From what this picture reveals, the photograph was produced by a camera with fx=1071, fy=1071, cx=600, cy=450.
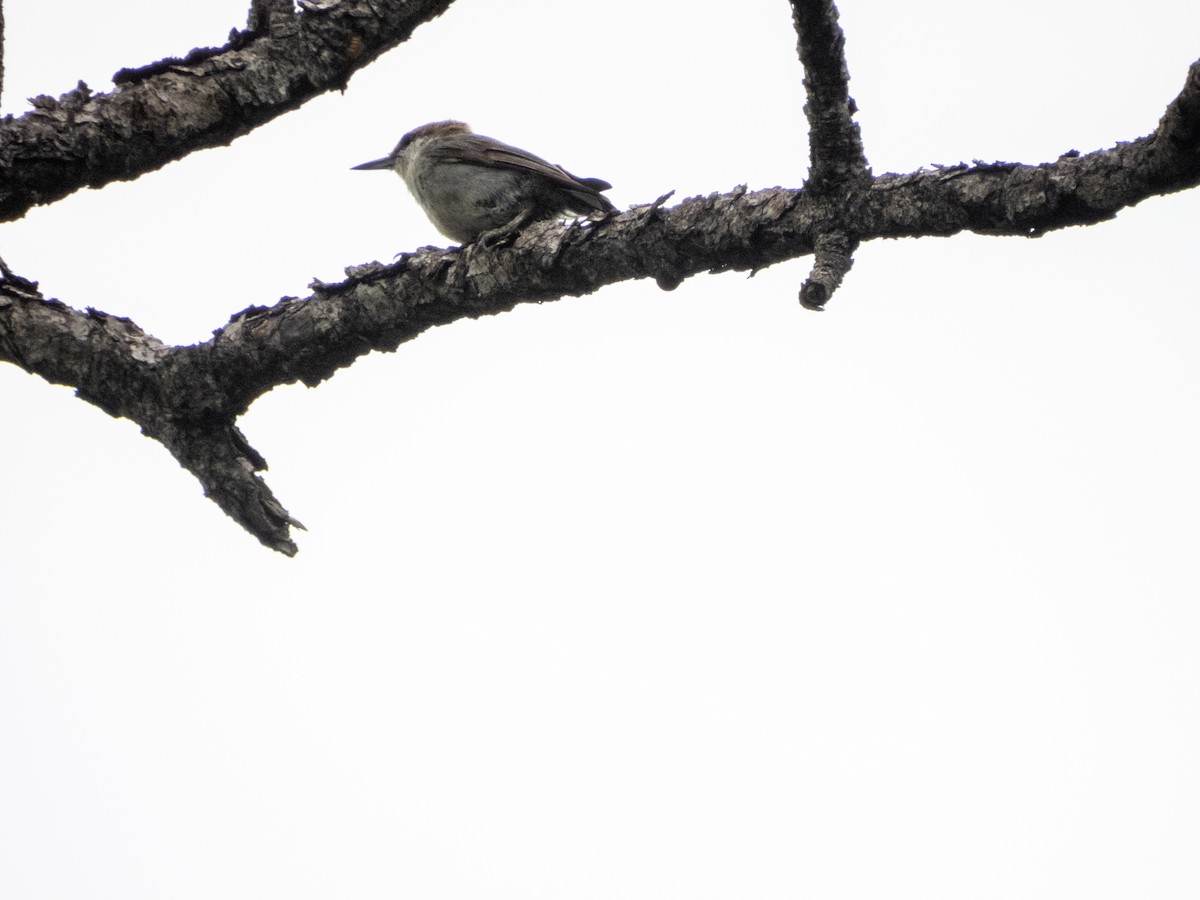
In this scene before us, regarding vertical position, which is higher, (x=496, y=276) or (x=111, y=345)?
(x=496, y=276)

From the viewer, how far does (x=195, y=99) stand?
119 inches

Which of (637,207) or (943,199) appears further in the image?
(637,207)

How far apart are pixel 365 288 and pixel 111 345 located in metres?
0.79

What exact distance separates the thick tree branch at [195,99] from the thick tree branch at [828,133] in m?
1.25

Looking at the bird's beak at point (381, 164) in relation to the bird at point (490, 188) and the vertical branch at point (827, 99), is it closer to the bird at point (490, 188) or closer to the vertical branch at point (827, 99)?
the bird at point (490, 188)

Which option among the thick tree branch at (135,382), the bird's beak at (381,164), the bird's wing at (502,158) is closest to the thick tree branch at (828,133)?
the thick tree branch at (135,382)

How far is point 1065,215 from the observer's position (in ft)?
7.93

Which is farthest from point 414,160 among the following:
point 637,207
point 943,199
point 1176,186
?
point 1176,186

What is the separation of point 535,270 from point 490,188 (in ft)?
8.25

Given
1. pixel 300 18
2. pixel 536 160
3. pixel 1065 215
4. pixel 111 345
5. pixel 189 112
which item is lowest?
pixel 111 345

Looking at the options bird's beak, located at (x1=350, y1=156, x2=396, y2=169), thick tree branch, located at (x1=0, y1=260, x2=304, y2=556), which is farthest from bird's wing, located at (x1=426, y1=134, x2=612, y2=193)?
thick tree branch, located at (x1=0, y1=260, x2=304, y2=556)

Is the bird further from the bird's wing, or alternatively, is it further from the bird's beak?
the bird's beak

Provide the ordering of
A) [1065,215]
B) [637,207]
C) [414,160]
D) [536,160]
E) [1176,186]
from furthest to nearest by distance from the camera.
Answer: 1. [414,160]
2. [536,160]
3. [637,207]
4. [1065,215]
5. [1176,186]

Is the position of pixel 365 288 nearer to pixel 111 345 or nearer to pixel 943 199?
pixel 111 345
